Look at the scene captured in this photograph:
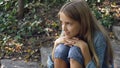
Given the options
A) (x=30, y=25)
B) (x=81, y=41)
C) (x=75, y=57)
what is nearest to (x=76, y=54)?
(x=75, y=57)

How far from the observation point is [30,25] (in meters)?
4.98

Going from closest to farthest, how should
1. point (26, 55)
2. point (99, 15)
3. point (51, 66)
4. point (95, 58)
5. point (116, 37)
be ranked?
point (95, 58)
point (51, 66)
point (26, 55)
point (116, 37)
point (99, 15)

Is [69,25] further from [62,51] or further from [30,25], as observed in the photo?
[30,25]

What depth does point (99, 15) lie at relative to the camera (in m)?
5.05

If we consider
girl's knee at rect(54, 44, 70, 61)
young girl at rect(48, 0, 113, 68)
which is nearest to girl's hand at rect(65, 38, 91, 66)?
young girl at rect(48, 0, 113, 68)

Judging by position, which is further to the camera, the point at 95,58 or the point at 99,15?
the point at 99,15

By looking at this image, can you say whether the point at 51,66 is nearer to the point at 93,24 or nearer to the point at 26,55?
the point at 93,24

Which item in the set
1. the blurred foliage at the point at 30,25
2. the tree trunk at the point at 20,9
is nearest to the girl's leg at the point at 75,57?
the blurred foliage at the point at 30,25

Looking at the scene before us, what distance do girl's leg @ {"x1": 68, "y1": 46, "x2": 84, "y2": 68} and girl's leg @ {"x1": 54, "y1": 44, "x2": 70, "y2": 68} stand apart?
91mm

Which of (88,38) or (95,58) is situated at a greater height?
(88,38)

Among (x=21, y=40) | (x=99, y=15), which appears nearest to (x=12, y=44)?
(x=21, y=40)

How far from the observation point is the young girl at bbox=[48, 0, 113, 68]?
2844 mm

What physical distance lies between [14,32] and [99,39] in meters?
2.32

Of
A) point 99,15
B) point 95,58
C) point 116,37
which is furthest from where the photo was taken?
point 99,15
